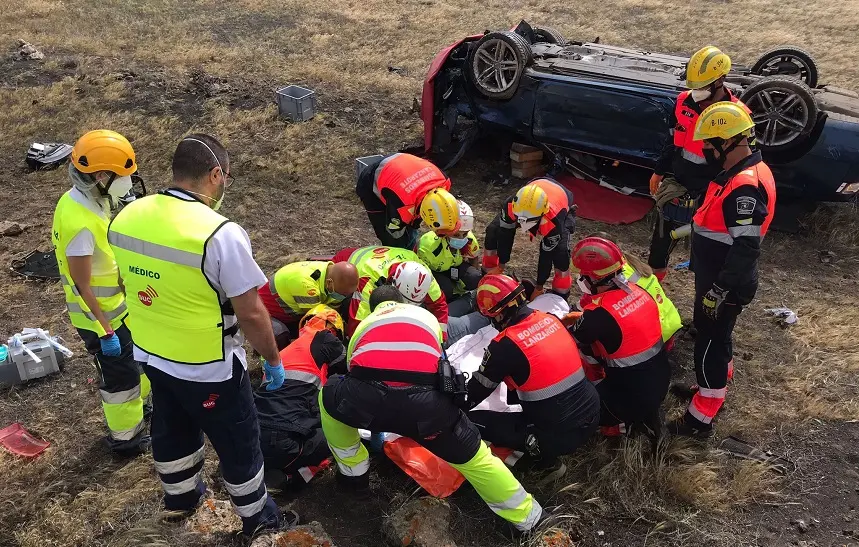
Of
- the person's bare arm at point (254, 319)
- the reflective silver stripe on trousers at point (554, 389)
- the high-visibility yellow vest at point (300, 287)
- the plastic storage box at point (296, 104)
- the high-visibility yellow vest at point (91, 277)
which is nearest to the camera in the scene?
the person's bare arm at point (254, 319)

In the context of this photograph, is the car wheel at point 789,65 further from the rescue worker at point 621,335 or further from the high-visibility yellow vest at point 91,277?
the high-visibility yellow vest at point 91,277

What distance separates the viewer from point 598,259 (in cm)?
385

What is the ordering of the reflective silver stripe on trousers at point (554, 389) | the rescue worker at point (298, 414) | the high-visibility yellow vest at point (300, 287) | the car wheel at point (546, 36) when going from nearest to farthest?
1. the reflective silver stripe on trousers at point (554, 389)
2. the rescue worker at point (298, 414)
3. the high-visibility yellow vest at point (300, 287)
4. the car wheel at point (546, 36)

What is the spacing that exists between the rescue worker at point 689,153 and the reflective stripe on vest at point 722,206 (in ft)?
3.05

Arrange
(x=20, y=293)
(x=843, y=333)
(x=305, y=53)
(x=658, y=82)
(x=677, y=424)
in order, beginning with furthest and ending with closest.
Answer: (x=305, y=53) < (x=658, y=82) < (x=20, y=293) < (x=843, y=333) < (x=677, y=424)

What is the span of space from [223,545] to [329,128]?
7.22 metres

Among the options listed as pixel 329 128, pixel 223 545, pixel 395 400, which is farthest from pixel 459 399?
pixel 329 128

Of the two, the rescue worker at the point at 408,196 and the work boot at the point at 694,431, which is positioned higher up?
the rescue worker at the point at 408,196

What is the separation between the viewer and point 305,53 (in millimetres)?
13328

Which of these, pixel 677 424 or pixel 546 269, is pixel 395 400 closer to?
pixel 677 424

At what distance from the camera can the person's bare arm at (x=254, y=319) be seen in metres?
2.65

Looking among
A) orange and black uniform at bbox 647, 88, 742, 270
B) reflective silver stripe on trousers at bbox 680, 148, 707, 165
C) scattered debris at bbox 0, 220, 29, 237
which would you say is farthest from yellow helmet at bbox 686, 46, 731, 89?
scattered debris at bbox 0, 220, 29, 237

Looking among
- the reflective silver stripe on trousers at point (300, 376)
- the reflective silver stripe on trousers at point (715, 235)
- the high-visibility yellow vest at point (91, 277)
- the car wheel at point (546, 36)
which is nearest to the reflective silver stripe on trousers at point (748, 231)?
the reflective silver stripe on trousers at point (715, 235)

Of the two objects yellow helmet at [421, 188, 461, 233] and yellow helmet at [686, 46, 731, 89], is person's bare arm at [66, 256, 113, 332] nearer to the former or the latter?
A: yellow helmet at [421, 188, 461, 233]
